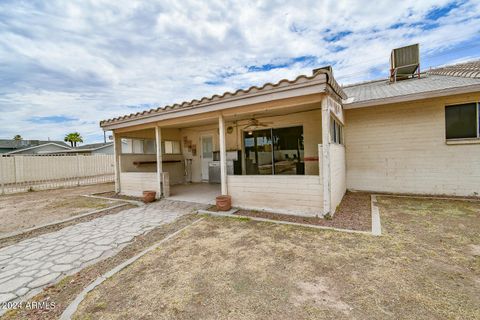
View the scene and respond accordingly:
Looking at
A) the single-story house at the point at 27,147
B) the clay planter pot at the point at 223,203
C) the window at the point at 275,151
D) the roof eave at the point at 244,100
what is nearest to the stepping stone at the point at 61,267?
the clay planter pot at the point at 223,203

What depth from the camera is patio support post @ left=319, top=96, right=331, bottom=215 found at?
3719 millimetres

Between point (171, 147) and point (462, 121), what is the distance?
9.84 m

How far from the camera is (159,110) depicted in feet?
18.1

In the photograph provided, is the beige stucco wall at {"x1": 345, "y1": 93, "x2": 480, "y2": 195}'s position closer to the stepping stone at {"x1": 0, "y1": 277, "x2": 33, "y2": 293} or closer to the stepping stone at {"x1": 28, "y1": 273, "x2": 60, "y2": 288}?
the stepping stone at {"x1": 28, "y1": 273, "x2": 60, "y2": 288}

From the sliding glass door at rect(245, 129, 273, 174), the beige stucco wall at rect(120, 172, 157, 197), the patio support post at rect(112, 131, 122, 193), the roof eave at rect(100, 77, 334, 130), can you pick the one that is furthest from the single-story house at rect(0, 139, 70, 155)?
the sliding glass door at rect(245, 129, 273, 174)

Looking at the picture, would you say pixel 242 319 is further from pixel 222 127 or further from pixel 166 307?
pixel 222 127

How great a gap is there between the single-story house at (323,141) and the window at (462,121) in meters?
0.02

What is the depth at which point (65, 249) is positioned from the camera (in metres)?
3.06

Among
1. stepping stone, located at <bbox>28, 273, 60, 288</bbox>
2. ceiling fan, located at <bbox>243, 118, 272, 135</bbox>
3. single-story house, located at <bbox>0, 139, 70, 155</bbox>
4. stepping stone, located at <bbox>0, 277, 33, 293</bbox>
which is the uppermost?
single-story house, located at <bbox>0, 139, 70, 155</bbox>

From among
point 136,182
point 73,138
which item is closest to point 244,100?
point 136,182

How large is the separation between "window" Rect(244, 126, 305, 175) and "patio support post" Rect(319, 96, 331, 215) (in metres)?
3.05

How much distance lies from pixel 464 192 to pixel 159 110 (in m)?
8.55

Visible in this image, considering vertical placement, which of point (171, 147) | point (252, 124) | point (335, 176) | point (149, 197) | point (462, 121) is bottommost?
point (149, 197)

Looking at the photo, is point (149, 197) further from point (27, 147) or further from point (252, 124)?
point (27, 147)
